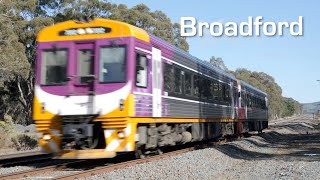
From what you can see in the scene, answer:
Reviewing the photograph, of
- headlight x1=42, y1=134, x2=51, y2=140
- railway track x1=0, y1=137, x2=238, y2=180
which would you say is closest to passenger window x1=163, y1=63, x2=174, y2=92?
railway track x1=0, y1=137, x2=238, y2=180

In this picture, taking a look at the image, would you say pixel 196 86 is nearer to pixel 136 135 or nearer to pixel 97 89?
pixel 136 135

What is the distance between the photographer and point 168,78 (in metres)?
15.1

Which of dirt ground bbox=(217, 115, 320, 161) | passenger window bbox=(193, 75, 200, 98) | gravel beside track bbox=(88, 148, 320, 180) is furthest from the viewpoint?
passenger window bbox=(193, 75, 200, 98)

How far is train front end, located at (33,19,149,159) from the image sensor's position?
39.7 ft

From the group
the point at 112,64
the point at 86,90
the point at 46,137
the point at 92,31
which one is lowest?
the point at 46,137

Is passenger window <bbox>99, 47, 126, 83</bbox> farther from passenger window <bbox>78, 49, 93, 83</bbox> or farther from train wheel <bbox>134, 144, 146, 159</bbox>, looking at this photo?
train wheel <bbox>134, 144, 146, 159</bbox>

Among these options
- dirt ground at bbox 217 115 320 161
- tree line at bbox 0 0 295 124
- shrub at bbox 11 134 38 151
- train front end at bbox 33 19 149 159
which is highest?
tree line at bbox 0 0 295 124

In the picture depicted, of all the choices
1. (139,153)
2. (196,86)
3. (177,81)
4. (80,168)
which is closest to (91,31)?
(80,168)

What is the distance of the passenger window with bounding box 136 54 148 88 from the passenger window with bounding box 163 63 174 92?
1648 mm

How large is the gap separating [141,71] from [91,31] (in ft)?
5.56

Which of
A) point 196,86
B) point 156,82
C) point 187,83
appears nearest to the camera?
point 156,82

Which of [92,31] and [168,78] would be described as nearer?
[92,31]

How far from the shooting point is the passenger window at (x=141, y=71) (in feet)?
41.4

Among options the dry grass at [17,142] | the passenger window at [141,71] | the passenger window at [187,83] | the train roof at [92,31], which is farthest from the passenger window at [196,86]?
the dry grass at [17,142]
